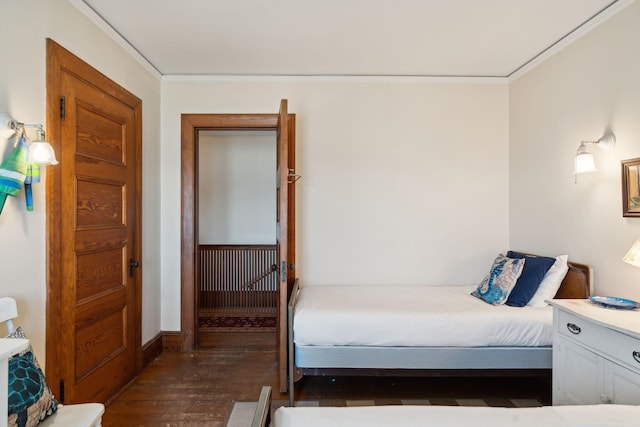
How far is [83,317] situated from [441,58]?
3.25 meters

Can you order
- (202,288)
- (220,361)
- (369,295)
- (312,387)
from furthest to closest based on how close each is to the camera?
(202,288), (220,361), (369,295), (312,387)

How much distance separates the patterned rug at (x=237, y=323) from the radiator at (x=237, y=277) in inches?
18.5

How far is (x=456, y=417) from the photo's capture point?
1102 millimetres

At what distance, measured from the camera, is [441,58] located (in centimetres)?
292

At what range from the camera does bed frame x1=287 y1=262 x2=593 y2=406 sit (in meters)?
2.31

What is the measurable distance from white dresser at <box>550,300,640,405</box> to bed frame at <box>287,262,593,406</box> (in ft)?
1.02

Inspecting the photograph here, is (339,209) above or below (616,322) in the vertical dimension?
above

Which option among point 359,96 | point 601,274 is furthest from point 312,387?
point 359,96

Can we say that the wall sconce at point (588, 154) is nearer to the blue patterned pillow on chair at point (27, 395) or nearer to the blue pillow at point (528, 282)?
the blue pillow at point (528, 282)

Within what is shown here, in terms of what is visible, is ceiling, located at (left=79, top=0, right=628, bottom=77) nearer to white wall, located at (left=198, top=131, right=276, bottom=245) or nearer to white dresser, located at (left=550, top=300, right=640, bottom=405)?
white dresser, located at (left=550, top=300, right=640, bottom=405)

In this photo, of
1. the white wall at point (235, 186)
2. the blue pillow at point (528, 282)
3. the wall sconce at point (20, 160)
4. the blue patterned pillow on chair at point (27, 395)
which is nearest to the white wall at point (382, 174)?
the blue pillow at point (528, 282)

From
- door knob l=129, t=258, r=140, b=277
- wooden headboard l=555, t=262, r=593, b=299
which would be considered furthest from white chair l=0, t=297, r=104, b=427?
wooden headboard l=555, t=262, r=593, b=299

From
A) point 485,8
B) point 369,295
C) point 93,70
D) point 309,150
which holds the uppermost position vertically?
point 485,8

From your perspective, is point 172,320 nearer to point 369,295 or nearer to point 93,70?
point 369,295
